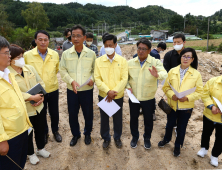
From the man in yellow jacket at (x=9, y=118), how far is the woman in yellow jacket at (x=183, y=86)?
7.49 feet

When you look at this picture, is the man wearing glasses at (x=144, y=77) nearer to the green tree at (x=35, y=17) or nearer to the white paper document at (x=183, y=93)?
the white paper document at (x=183, y=93)

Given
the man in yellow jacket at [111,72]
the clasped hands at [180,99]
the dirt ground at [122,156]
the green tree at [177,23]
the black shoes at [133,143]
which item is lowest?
the dirt ground at [122,156]

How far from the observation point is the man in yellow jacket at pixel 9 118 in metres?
1.58

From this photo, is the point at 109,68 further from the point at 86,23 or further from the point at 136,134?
the point at 86,23

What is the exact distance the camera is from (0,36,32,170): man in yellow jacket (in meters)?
1.58

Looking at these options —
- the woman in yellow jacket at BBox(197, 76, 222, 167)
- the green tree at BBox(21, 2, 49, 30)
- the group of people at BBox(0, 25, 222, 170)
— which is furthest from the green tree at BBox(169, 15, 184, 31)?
the woman in yellow jacket at BBox(197, 76, 222, 167)

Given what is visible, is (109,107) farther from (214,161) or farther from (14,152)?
(214,161)

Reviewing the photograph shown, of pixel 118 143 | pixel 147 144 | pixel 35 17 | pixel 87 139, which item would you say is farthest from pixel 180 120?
pixel 35 17

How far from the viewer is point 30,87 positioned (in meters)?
2.38

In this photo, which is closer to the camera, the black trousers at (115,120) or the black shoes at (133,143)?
the black trousers at (115,120)

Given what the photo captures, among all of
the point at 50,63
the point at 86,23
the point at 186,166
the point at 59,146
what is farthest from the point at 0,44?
the point at 86,23

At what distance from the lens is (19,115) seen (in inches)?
67.5

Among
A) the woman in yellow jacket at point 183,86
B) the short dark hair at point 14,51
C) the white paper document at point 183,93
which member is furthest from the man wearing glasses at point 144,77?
the short dark hair at point 14,51

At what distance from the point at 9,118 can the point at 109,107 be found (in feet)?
4.88
